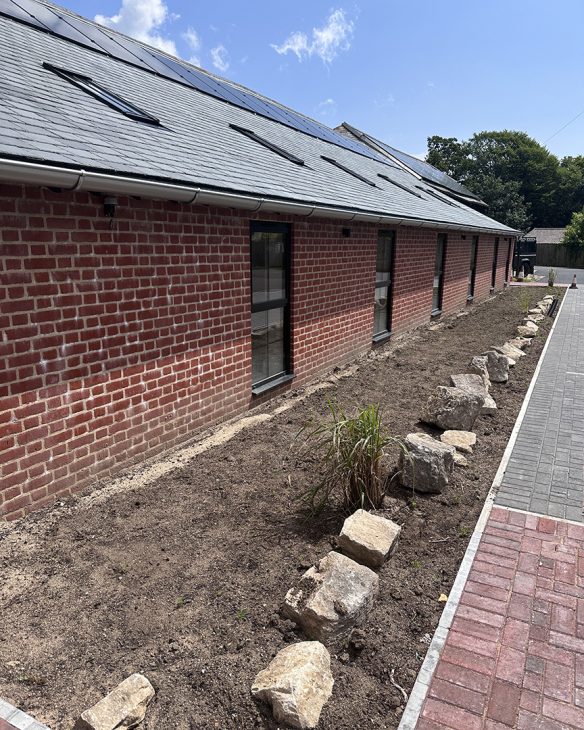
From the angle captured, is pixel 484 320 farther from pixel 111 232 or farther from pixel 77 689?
pixel 77 689

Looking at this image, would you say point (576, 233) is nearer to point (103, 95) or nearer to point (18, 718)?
point (103, 95)

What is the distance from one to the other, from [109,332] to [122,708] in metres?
2.91

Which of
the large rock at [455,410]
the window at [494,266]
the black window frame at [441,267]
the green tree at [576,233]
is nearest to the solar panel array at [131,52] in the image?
the black window frame at [441,267]

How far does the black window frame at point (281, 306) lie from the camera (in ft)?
20.1

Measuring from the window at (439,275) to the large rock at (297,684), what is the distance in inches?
483

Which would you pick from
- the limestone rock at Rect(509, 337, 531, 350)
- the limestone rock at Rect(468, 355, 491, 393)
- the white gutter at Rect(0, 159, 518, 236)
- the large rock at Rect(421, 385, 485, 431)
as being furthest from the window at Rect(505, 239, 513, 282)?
the large rock at Rect(421, 385, 485, 431)

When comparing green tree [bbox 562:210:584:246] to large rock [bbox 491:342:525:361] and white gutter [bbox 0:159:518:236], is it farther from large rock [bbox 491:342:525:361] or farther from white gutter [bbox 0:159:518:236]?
white gutter [bbox 0:159:518:236]

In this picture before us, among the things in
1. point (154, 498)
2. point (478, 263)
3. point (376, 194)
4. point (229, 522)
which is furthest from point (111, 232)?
point (478, 263)

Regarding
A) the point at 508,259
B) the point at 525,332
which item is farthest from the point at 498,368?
the point at 508,259

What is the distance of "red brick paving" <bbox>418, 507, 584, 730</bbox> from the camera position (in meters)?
2.25

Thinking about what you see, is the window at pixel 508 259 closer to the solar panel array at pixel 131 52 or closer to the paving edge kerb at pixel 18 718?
the solar panel array at pixel 131 52

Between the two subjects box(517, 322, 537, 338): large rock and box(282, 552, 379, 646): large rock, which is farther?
box(517, 322, 537, 338): large rock

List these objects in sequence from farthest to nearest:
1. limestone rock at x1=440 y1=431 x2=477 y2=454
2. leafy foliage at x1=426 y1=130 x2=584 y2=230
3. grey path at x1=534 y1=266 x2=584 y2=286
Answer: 1. leafy foliage at x1=426 y1=130 x2=584 y2=230
2. grey path at x1=534 y1=266 x2=584 y2=286
3. limestone rock at x1=440 y1=431 x2=477 y2=454

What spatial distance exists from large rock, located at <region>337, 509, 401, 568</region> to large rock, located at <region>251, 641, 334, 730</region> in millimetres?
802
